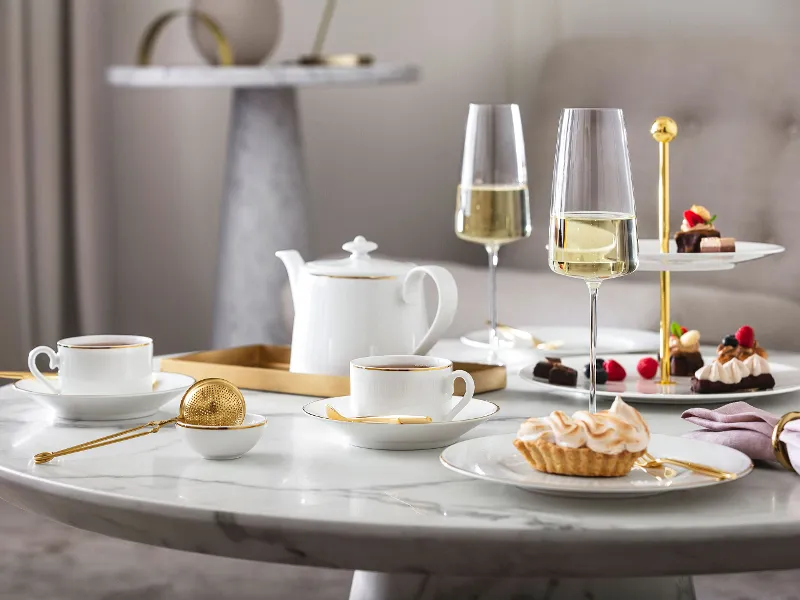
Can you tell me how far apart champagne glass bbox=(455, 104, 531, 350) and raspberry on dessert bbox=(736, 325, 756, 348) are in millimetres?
374

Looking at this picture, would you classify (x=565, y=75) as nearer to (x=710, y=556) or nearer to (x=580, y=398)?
(x=580, y=398)

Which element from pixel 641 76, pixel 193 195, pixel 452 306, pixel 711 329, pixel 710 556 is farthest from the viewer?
pixel 193 195

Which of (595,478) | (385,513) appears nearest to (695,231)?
(595,478)

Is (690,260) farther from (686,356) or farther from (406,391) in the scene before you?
(406,391)

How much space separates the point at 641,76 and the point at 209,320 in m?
1.70

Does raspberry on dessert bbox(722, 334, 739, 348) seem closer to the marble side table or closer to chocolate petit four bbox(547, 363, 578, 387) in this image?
chocolate petit four bbox(547, 363, 578, 387)

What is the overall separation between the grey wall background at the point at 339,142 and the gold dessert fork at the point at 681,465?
289 cm

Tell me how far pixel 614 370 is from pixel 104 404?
0.53 meters

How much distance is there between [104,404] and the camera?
108 centimetres

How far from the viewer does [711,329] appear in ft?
8.02

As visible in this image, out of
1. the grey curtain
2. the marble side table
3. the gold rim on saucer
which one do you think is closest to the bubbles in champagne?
the gold rim on saucer

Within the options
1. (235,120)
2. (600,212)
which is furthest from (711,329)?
(600,212)

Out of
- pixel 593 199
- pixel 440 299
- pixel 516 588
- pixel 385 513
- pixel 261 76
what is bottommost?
pixel 516 588

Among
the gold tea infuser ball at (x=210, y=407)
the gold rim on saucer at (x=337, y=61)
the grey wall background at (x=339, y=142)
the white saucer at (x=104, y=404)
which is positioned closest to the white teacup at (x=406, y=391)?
the gold tea infuser ball at (x=210, y=407)
